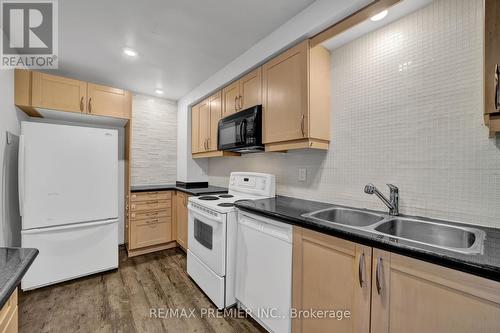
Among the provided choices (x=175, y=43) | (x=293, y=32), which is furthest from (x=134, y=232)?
(x=293, y=32)

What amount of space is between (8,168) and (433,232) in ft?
11.3

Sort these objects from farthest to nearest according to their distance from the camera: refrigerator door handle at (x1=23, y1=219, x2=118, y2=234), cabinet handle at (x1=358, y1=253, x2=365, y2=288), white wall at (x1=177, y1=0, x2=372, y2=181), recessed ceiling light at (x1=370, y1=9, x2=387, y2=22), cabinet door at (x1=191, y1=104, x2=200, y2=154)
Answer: cabinet door at (x1=191, y1=104, x2=200, y2=154)
refrigerator door handle at (x1=23, y1=219, x2=118, y2=234)
white wall at (x1=177, y1=0, x2=372, y2=181)
recessed ceiling light at (x1=370, y1=9, x2=387, y2=22)
cabinet handle at (x1=358, y1=253, x2=365, y2=288)

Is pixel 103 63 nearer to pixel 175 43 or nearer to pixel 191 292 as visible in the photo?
pixel 175 43

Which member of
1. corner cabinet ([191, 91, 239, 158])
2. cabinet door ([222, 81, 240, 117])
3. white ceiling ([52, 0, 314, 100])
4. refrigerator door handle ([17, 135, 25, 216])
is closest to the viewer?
white ceiling ([52, 0, 314, 100])

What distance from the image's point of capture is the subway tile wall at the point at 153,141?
3340 millimetres

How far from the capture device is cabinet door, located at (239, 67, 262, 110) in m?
2.07

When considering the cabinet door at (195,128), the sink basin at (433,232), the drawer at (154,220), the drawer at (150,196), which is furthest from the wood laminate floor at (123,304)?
the cabinet door at (195,128)

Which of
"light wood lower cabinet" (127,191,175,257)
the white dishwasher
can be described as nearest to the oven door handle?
the white dishwasher

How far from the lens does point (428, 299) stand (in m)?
0.83

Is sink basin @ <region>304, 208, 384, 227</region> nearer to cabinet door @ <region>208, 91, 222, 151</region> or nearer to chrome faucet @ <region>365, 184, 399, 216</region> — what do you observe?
chrome faucet @ <region>365, 184, 399, 216</region>

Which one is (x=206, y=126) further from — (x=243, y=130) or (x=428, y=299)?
(x=428, y=299)

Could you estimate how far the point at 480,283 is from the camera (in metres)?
0.72

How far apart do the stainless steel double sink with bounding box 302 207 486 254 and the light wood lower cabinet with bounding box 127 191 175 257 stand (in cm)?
245

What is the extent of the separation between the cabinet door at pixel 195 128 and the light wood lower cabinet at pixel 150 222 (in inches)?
30.8
